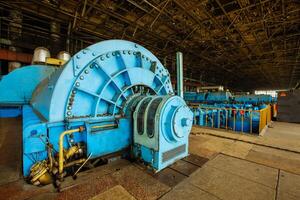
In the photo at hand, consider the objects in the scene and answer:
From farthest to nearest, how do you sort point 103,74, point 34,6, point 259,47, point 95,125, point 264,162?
1. point 259,47
2. point 34,6
3. point 264,162
4. point 103,74
5. point 95,125

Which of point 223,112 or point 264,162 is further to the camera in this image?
point 223,112

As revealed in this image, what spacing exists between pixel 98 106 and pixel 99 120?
244 millimetres

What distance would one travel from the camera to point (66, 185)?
66.9 inches

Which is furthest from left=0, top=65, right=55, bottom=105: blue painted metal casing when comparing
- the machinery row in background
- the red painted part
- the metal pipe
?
the machinery row in background

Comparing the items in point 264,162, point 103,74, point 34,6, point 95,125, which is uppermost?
point 34,6

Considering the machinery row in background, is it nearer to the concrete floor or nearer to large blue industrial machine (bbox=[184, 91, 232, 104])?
Result: large blue industrial machine (bbox=[184, 91, 232, 104])

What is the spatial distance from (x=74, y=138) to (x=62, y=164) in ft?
1.23

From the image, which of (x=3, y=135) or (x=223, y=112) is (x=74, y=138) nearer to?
(x=3, y=135)

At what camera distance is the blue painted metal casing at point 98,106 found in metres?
1.81

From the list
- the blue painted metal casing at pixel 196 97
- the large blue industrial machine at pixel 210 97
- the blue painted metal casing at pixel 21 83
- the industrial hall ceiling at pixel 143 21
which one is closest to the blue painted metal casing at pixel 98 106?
the blue painted metal casing at pixel 21 83

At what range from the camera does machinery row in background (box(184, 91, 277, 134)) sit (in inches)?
243

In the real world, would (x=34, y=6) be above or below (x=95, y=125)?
above

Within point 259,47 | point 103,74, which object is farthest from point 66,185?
point 259,47

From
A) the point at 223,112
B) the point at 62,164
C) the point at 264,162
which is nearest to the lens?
the point at 62,164
